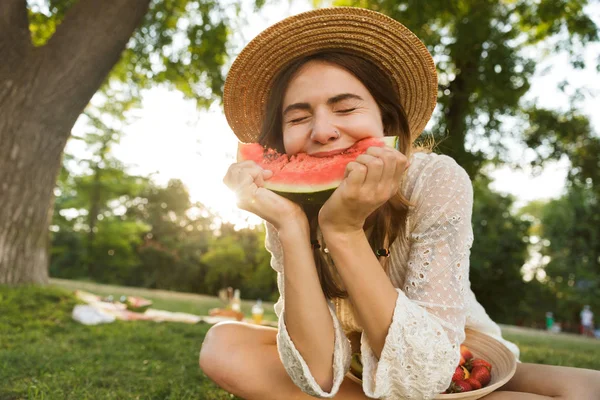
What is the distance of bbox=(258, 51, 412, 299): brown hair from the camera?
2090 mm

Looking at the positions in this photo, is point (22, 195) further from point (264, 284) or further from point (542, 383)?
point (264, 284)

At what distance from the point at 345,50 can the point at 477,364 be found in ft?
5.24

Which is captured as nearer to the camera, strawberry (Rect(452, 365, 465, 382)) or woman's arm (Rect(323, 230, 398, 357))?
woman's arm (Rect(323, 230, 398, 357))

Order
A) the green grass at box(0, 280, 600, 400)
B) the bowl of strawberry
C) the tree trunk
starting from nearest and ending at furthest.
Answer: the bowl of strawberry < the green grass at box(0, 280, 600, 400) < the tree trunk

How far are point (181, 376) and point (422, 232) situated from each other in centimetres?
210

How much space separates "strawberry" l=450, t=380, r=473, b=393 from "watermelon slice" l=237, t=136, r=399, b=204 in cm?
93

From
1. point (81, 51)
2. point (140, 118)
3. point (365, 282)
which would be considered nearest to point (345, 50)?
point (365, 282)

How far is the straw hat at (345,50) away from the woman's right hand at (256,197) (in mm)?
881

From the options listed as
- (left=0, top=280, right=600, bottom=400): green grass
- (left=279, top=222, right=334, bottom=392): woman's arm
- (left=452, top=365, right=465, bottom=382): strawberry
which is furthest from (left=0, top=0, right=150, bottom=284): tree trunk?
(left=452, top=365, right=465, bottom=382): strawberry

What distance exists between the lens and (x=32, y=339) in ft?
13.8

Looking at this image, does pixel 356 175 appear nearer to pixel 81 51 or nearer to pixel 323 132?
pixel 323 132

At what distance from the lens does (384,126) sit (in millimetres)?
2363

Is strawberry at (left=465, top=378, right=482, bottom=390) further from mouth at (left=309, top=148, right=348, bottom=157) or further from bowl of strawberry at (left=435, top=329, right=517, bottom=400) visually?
mouth at (left=309, top=148, right=348, bottom=157)

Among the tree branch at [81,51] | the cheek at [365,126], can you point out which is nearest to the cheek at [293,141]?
the cheek at [365,126]
